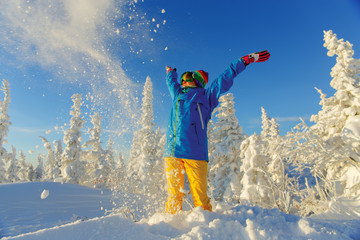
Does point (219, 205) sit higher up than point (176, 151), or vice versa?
point (176, 151)

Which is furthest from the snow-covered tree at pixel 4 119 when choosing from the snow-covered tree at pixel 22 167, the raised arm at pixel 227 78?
the raised arm at pixel 227 78

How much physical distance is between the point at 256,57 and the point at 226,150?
40.0ft

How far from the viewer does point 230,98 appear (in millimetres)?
16406

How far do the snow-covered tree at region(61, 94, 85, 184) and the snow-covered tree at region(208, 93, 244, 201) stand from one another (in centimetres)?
1697

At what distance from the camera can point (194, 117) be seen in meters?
3.50

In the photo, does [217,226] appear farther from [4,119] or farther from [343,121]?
[4,119]

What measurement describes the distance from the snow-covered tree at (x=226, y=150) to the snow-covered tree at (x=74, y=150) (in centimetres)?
1697

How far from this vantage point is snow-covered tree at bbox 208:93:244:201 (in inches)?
590

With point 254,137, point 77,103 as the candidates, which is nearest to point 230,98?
point 254,137

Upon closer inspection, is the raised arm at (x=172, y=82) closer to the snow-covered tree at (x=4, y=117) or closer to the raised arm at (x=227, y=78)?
the raised arm at (x=227, y=78)

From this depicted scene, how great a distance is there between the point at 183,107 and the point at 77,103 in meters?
24.8

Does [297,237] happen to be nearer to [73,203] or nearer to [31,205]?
[31,205]

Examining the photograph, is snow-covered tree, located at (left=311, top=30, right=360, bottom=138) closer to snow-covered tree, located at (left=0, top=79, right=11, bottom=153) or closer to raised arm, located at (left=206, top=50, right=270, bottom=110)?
raised arm, located at (left=206, top=50, right=270, bottom=110)

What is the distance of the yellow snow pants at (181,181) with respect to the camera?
126 inches
